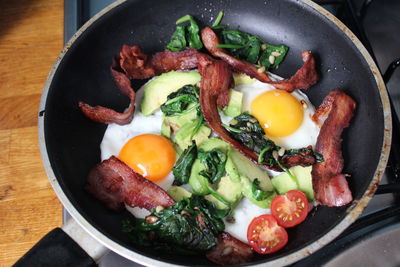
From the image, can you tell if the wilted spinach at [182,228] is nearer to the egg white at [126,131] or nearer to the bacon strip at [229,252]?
the bacon strip at [229,252]

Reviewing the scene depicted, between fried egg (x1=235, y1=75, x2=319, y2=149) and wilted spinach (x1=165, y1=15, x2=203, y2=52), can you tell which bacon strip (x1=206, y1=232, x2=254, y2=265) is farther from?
wilted spinach (x1=165, y1=15, x2=203, y2=52)

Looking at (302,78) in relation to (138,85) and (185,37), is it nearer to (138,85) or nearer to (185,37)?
(185,37)

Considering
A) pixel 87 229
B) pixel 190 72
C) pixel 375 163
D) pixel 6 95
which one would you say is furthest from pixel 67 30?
pixel 375 163

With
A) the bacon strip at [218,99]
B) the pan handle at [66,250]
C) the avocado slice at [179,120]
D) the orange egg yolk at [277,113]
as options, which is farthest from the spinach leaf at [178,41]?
the pan handle at [66,250]

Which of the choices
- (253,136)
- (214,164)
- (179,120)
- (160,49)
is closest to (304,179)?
(253,136)

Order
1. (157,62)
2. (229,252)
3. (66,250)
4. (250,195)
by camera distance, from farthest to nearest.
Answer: (157,62) → (250,195) → (229,252) → (66,250)

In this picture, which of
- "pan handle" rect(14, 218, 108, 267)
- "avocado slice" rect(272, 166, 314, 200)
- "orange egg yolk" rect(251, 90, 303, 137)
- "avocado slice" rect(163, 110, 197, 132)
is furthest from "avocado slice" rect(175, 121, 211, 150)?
"pan handle" rect(14, 218, 108, 267)
